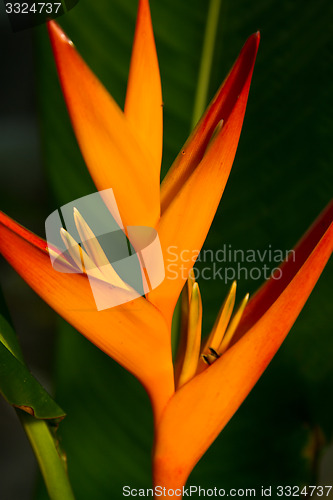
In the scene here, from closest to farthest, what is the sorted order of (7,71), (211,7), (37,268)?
(37,268)
(211,7)
(7,71)

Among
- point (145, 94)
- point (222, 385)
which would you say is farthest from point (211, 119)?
point (222, 385)

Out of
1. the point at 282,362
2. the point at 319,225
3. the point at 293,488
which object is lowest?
the point at 293,488

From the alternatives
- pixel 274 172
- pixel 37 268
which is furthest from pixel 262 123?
pixel 37 268

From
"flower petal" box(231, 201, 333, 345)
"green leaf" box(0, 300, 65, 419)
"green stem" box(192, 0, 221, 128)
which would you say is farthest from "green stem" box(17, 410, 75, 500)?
"green stem" box(192, 0, 221, 128)

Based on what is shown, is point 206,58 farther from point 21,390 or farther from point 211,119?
point 21,390

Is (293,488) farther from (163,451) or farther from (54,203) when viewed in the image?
(54,203)

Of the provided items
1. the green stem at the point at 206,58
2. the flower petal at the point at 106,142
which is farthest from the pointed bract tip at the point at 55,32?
the green stem at the point at 206,58
